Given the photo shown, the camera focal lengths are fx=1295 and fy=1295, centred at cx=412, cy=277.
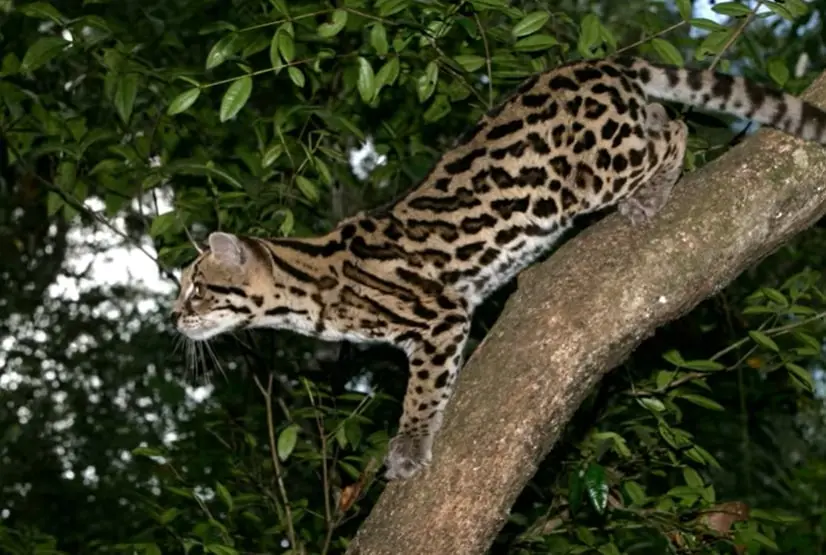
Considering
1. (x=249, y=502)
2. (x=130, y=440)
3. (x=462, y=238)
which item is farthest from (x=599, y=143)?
(x=130, y=440)

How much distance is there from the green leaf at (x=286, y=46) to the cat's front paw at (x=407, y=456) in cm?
108

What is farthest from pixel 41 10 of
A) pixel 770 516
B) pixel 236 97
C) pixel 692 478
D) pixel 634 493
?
pixel 770 516

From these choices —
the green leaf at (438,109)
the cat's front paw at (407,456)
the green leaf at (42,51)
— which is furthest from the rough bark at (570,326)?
the green leaf at (42,51)

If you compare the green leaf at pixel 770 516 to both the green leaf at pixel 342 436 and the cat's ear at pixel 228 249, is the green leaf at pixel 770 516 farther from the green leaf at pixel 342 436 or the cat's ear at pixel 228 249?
the cat's ear at pixel 228 249

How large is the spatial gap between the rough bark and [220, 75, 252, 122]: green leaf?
0.93 metres

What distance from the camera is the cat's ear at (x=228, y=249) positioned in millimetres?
3883

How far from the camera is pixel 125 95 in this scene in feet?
13.3

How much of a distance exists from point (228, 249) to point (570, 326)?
4.16 feet

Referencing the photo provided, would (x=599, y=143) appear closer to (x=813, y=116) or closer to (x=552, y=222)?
(x=552, y=222)

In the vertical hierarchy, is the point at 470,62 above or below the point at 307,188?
above

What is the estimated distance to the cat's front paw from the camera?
3.25m

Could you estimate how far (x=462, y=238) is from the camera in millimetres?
3934

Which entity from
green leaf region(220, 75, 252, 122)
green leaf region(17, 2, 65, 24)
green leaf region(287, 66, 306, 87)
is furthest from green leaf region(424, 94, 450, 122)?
green leaf region(17, 2, 65, 24)

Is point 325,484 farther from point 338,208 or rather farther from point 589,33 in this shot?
point 589,33
